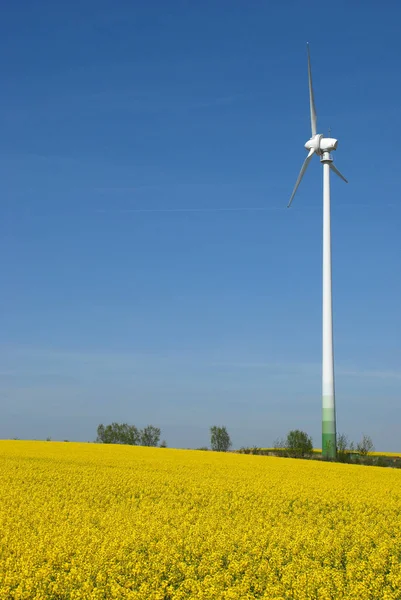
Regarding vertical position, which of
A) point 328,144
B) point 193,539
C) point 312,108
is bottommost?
point 193,539

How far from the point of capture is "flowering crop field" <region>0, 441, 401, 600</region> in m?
11.9

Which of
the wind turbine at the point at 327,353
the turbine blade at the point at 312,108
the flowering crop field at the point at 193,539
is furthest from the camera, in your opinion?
the turbine blade at the point at 312,108

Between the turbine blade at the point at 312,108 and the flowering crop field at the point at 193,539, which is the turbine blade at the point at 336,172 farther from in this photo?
the flowering crop field at the point at 193,539

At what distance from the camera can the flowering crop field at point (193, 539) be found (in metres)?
11.9

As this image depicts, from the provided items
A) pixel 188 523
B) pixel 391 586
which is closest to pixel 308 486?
pixel 188 523

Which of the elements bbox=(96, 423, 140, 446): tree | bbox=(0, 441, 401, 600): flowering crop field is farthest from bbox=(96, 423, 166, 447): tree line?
bbox=(0, 441, 401, 600): flowering crop field

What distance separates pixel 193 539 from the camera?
14789mm

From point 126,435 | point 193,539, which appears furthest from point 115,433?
point 193,539

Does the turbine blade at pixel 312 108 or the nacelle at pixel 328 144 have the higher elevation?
the turbine blade at pixel 312 108

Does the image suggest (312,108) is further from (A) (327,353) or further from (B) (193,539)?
(B) (193,539)

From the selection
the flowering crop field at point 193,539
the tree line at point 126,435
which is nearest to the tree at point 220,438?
the tree line at point 126,435

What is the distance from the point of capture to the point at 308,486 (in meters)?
25.8

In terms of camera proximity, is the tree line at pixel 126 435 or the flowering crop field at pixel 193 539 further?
the tree line at pixel 126 435

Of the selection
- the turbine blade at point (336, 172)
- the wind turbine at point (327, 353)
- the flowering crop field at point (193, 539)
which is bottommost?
the flowering crop field at point (193, 539)
